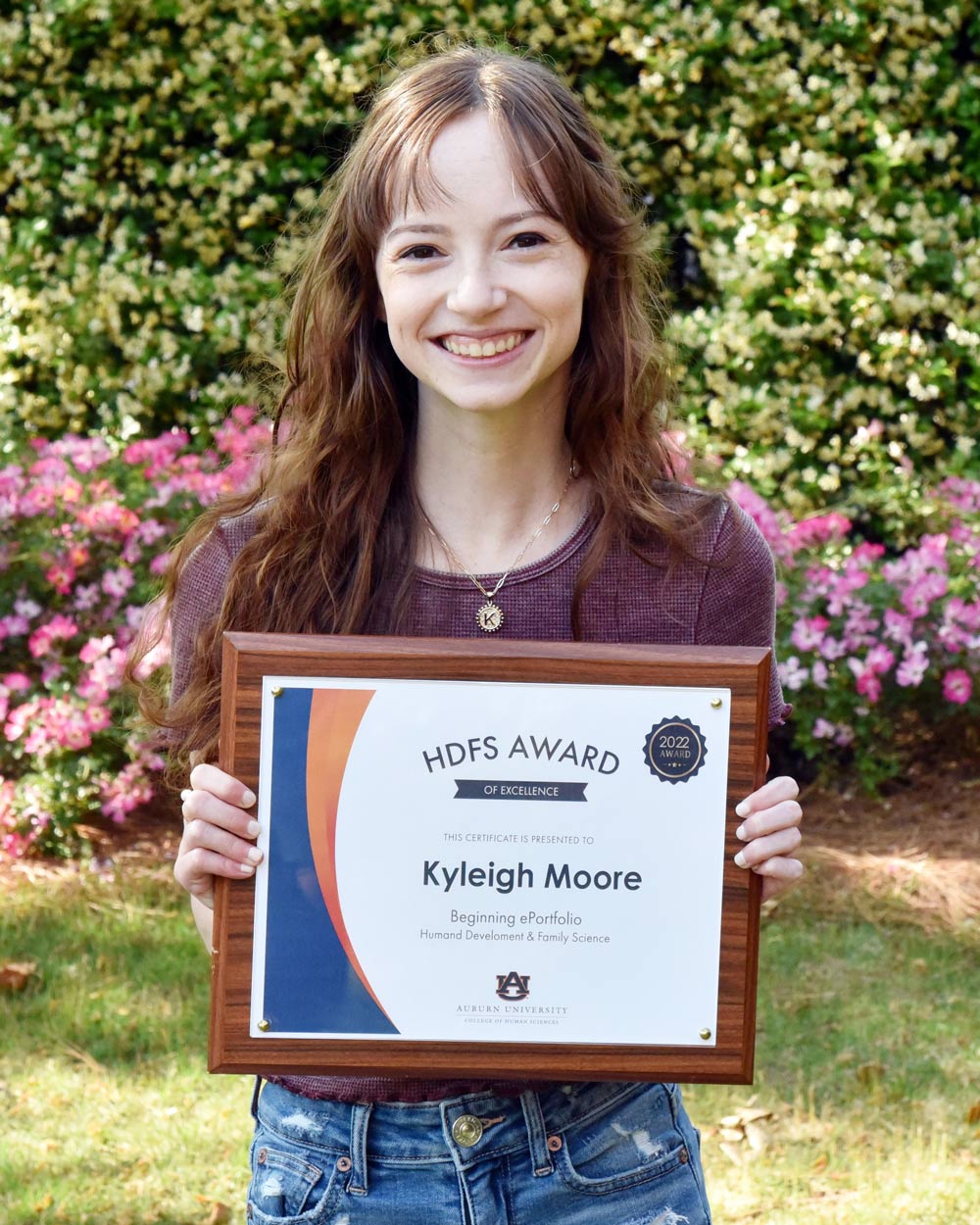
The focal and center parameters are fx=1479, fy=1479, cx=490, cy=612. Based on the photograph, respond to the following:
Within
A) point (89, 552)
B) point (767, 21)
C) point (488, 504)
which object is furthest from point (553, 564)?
point (767, 21)

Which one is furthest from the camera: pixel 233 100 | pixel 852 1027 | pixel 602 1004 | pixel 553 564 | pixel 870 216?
pixel 233 100

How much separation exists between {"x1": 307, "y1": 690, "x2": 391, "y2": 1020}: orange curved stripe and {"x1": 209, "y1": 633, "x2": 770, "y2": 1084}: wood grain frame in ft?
0.14

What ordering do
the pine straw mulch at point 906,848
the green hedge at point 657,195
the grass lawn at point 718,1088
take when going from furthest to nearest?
the green hedge at point 657,195 < the pine straw mulch at point 906,848 < the grass lawn at point 718,1088

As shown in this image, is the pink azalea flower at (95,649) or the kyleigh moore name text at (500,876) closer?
the kyleigh moore name text at (500,876)

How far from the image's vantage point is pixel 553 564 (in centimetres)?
176

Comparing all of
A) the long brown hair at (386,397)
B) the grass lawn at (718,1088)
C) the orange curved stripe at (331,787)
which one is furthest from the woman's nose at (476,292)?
the grass lawn at (718,1088)

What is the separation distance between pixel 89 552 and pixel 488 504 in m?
3.10

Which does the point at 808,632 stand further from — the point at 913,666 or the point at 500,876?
the point at 500,876

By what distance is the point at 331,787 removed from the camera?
153 centimetres

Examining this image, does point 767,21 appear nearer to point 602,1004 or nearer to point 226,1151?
point 226,1151

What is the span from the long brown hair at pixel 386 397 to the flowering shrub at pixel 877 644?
268 cm

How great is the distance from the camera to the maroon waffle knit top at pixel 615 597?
1.74 m

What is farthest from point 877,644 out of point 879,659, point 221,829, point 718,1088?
point 221,829

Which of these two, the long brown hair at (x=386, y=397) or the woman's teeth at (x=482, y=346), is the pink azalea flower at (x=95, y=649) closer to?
the long brown hair at (x=386, y=397)
